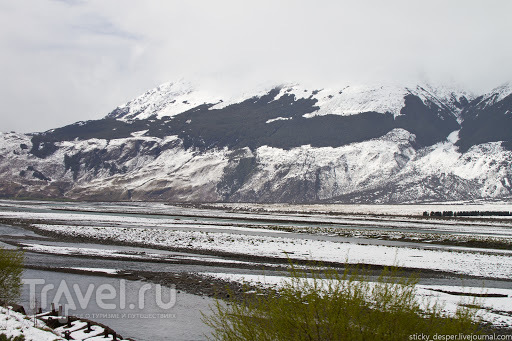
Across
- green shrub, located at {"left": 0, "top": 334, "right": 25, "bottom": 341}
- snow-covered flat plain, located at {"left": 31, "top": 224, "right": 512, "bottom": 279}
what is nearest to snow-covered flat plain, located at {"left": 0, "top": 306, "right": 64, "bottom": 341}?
green shrub, located at {"left": 0, "top": 334, "right": 25, "bottom": 341}

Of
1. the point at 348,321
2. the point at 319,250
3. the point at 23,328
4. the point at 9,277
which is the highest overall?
the point at 348,321

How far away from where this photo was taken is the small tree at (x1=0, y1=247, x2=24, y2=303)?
22.2 meters

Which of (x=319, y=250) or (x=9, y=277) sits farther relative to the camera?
(x=319, y=250)

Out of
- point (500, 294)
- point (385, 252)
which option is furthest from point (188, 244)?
point (500, 294)

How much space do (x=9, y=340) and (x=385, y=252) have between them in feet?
129

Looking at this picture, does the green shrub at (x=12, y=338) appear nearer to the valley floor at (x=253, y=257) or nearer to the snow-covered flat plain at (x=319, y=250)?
the valley floor at (x=253, y=257)

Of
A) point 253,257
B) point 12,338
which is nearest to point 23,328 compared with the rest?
point 12,338

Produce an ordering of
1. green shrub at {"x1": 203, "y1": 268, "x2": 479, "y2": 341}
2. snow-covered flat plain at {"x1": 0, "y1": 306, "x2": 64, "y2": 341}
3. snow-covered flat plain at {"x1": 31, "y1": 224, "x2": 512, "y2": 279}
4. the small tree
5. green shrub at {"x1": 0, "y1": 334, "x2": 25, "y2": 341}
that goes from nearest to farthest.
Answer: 1. green shrub at {"x1": 203, "y1": 268, "x2": 479, "y2": 341}
2. green shrub at {"x1": 0, "y1": 334, "x2": 25, "y2": 341}
3. snow-covered flat plain at {"x1": 0, "y1": 306, "x2": 64, "y2": 341}
4. the small tree
5. snow-covered flat plain at {"x1": 31, "y1": 224, "x2": 512, "y2": 279}

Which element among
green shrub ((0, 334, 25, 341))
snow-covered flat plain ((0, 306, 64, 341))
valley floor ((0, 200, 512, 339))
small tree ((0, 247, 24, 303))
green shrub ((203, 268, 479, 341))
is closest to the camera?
green shrub ((203, 268, 479, 341))

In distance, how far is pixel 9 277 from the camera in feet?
77.5

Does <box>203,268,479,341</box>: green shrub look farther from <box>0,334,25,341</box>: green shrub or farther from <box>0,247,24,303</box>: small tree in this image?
<box>0,247,24,303</box>: small tree

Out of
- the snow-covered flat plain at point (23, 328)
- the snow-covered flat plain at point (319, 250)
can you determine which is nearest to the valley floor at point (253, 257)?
the snow-covered flat plain at point (319, 250)

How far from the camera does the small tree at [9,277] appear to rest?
22250 mm

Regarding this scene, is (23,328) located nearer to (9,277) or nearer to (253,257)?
(9,277)
